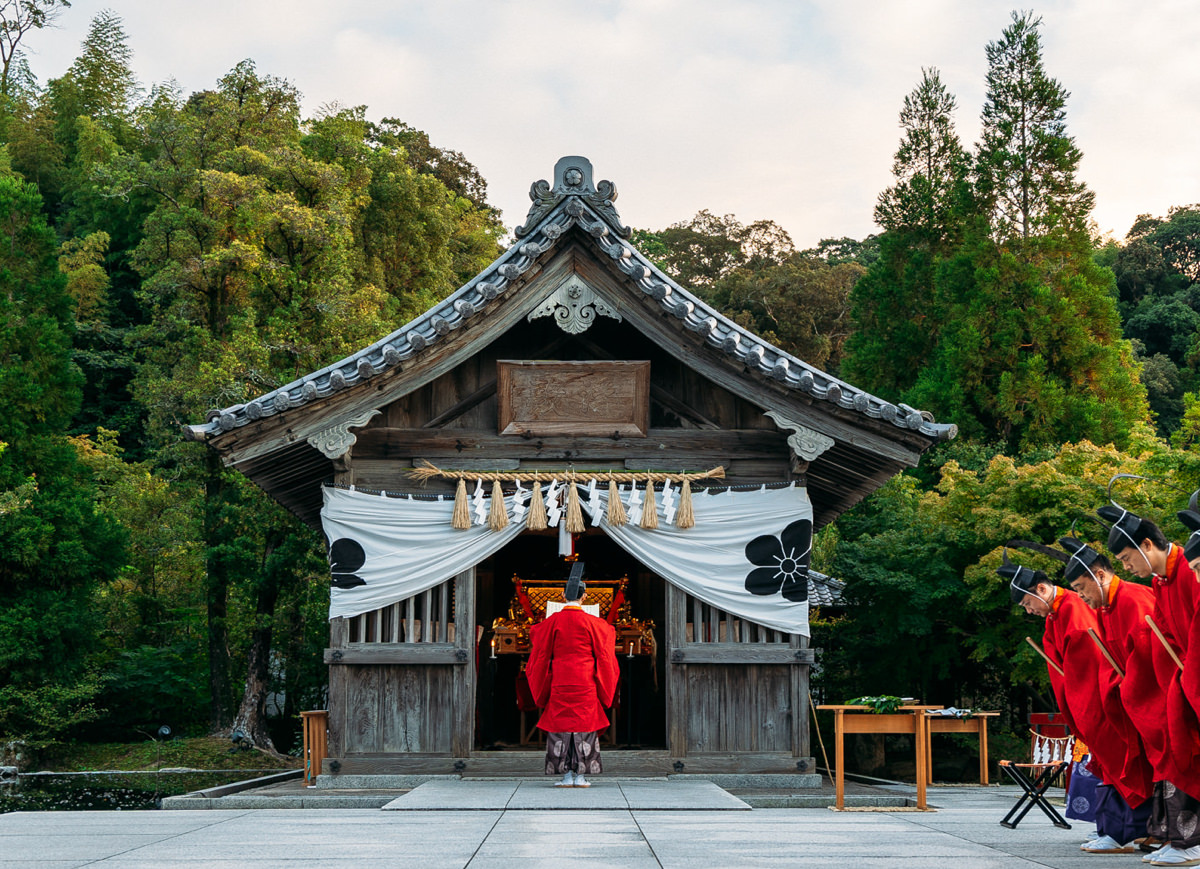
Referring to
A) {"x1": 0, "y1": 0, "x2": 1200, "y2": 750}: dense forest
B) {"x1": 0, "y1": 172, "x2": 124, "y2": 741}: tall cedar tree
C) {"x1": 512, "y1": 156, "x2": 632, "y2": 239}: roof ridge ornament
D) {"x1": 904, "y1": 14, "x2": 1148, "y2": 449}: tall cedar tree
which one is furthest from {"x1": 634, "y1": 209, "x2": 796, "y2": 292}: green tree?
{"x1": 512, "y1": 156, "x2": 632, "y2": 239}: roof ridge ornament

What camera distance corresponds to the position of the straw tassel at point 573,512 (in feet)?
34.9

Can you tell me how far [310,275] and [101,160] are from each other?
1545 centimetres

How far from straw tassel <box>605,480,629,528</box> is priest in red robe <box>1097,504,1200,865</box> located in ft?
16.8

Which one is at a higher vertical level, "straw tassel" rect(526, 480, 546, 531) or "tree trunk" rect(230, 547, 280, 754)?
"straw tassel" rect(526, 480, 546, 531)

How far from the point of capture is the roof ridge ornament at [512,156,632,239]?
1117 cm

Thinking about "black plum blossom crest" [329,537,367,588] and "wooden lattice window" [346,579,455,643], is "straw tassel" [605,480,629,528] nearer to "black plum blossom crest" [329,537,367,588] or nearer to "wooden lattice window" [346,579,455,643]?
"wooden lattice window" [346,579,455,643]

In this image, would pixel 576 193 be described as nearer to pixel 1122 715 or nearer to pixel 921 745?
pixel 921 745

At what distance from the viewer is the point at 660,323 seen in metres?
10.8

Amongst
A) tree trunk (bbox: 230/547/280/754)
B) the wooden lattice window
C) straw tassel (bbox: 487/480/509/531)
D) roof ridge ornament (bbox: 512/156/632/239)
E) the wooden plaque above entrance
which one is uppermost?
roof ridge ornament (bbox: 512/156/632/239)

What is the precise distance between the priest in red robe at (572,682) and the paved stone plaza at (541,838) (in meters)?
0.78

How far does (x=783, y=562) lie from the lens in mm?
10945

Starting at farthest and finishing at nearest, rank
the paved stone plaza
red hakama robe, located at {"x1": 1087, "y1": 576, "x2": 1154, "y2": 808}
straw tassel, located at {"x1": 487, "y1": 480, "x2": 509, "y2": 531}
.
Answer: straw tassel, located at {"x1": 487, "y1": 480, "x2": 509, "y2": 531} < red hakama robe, located at {"x1": 1087, "y1": 576, "x2": 1154, "y2": 808} < the paved stone plaza

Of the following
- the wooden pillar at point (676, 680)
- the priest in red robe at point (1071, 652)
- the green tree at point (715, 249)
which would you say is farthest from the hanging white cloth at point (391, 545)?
the green tree at point (715, 249)

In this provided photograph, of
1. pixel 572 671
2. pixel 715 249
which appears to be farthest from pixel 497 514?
pixel 715 249
